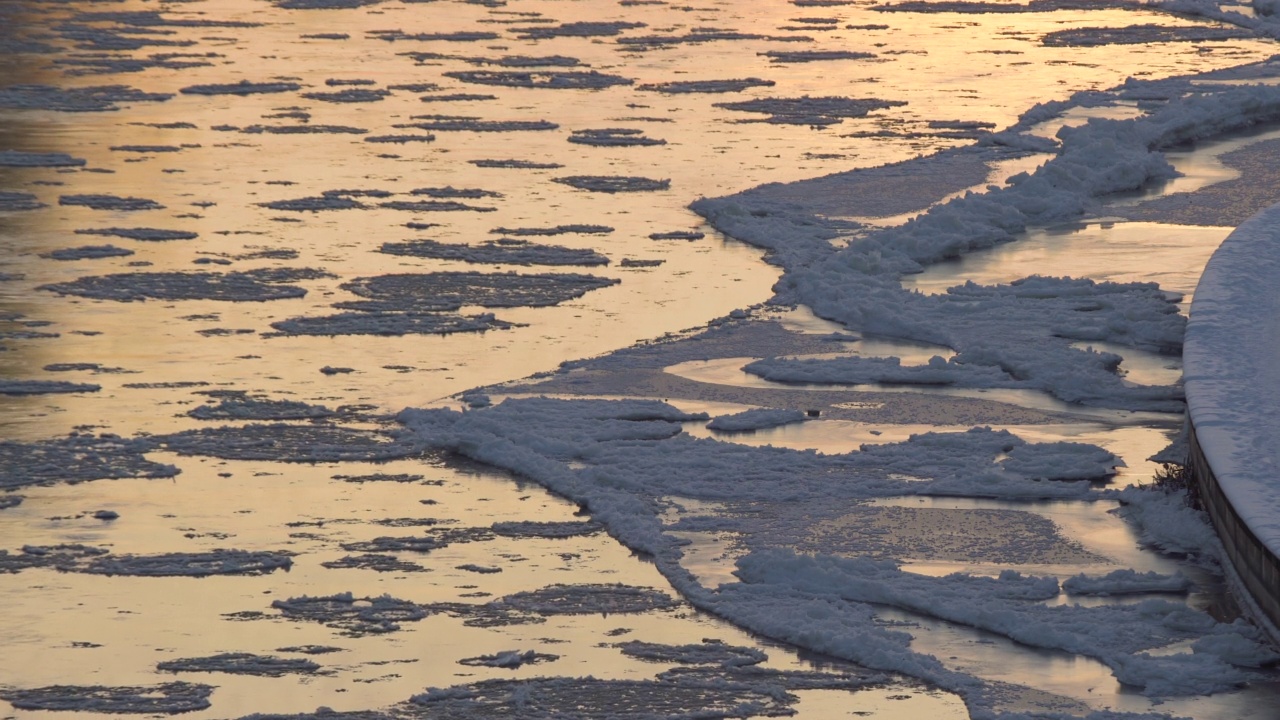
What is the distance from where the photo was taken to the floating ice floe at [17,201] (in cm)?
1291

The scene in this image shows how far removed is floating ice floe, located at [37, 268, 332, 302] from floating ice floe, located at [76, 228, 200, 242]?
0.86 meters

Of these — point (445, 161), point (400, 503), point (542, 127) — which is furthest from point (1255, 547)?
point (542, 127)

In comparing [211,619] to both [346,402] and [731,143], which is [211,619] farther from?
[731,143]

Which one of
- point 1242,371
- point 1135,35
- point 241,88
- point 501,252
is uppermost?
point 1242,371

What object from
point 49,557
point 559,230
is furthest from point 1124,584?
point 559,230

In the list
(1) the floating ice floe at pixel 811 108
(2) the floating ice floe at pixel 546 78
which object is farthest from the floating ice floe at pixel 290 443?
(2) the floating ice floe at pixel 546 78

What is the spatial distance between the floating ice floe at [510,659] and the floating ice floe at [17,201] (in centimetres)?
709

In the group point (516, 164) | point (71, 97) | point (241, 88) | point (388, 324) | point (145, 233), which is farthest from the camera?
point (241, 88)

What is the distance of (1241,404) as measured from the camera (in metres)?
7.80

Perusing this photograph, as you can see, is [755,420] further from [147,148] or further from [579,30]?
[579,30]

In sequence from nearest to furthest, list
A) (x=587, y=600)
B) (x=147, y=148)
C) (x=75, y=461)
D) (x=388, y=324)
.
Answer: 1. (x=587, y=600)
2. (x=75, y=461)
3. (x=388, y=324)
4. (x=147, y=148)

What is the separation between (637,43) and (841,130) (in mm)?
4880

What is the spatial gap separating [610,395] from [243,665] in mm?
2992

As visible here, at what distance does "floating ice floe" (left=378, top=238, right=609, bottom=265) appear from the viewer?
38.2 feet
